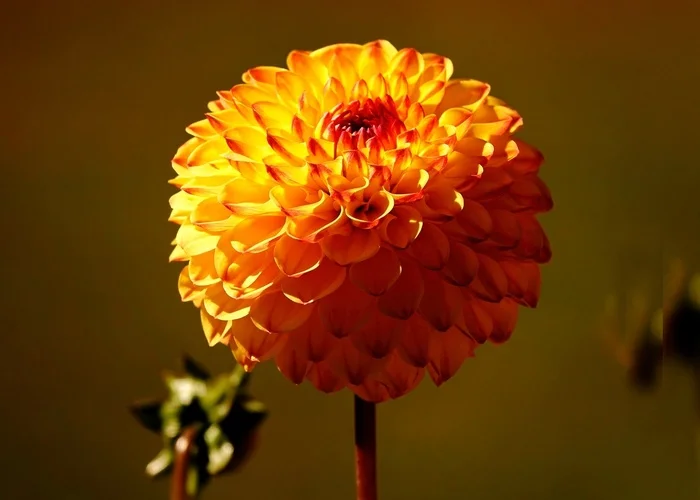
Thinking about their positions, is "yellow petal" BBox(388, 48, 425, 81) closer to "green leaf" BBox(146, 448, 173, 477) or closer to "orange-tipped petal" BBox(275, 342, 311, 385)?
"orange-tipped petal" BBox(275, 342, 311, 385)

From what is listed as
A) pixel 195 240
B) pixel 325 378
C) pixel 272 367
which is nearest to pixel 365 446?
pixel 325 378

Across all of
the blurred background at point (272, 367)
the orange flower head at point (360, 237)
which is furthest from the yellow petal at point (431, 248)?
the blurred background at point (272, 367)

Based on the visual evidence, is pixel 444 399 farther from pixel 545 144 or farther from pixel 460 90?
pixel 460 90

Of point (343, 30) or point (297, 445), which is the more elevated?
point (343, 30)

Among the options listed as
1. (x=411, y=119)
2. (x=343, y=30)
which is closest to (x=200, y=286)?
(x=411, y=119)

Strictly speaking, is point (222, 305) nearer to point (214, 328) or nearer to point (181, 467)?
point (214, 328)

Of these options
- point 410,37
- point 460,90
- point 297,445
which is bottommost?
point 297,445

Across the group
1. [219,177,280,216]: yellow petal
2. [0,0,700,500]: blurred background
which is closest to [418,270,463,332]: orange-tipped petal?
[219,177,280,216]: yellow petal
